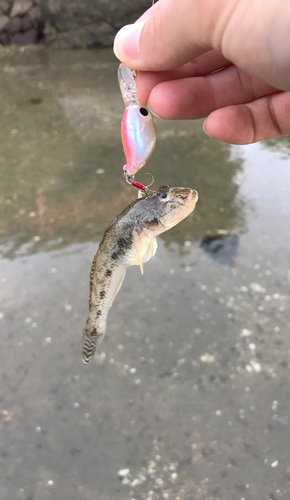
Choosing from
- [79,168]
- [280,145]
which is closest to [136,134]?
[79,168]

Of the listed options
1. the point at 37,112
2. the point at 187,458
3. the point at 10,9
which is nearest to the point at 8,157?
the point at 37,112

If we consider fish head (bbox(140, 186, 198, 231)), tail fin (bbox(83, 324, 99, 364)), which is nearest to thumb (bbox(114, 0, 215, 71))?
fish head (bbox(140, 186, 198, 231))

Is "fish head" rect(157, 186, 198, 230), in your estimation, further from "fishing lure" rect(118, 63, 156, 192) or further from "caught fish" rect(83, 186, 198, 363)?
"fishing lure" rect(118, 63, 156, 192)

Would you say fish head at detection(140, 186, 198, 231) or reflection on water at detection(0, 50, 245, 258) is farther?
reflection on water at detection(0, 50, 245, 258)

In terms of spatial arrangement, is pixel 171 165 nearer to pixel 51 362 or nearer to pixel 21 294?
pixel 21 294

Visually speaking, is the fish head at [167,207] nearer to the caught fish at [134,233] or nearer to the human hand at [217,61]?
the caught fish at [134,233]

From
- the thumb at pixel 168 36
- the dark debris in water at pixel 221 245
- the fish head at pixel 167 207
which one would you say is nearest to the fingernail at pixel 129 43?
the thumb at pixel 168 36
